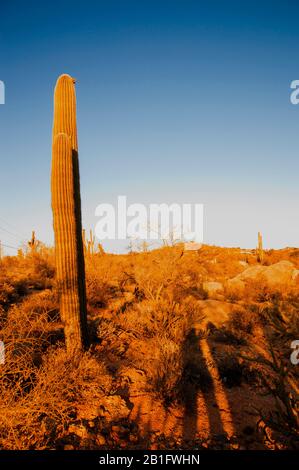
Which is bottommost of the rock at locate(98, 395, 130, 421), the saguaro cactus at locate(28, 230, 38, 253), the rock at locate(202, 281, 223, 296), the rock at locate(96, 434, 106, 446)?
the rock at locate(96, 434, 106, 446)

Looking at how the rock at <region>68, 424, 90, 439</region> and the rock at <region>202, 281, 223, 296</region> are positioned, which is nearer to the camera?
the rock at <region>68, 424, 90, 439</region>

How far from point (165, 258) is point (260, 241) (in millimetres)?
13921

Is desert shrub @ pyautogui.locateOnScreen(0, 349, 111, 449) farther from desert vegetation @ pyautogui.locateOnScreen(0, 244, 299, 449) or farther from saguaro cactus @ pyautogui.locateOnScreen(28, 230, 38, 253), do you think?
saguaro cactus @ pyautogui.locateOnScreen(28, 230, 38, 253)

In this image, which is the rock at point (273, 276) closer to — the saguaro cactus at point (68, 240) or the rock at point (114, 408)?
the saguaro cactus at point (68, 240)

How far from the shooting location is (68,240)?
5.62m

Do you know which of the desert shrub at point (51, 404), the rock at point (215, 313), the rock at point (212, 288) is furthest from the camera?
the rock at point (212, 288)

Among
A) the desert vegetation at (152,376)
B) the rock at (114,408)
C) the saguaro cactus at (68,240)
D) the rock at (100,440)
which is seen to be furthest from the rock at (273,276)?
the rock at (100,440)

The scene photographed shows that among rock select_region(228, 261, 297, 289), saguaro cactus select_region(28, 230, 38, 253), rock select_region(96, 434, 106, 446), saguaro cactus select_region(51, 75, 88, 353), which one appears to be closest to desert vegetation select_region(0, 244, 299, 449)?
rock select_region(96, 434, 106, 446)

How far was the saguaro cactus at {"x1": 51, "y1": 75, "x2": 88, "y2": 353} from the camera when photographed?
550cm

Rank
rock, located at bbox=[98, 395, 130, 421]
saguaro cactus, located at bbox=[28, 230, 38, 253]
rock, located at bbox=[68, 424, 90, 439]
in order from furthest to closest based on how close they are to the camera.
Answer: saguaro cactus, located at bbox=[28, 230, 38, 253], rock, located at bbox=[98, 395, 130, 421], rock, located at bbox=[68, 424, 90, 439]

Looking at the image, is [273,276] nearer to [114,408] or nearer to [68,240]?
[68,240]

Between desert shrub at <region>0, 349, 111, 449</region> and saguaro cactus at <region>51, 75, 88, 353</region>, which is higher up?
saguaro cactus at <region>51, 75, 88, 353</region>

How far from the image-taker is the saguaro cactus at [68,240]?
Result: 5.50 m
